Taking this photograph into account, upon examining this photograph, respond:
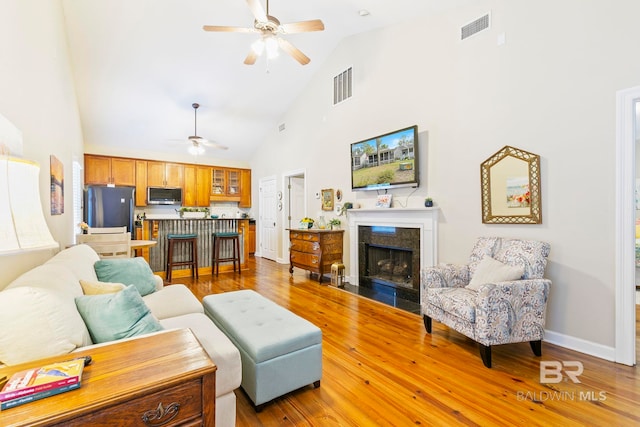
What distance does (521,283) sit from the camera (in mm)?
2295

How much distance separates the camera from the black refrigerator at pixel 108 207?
17.4ft

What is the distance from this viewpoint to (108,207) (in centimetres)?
539

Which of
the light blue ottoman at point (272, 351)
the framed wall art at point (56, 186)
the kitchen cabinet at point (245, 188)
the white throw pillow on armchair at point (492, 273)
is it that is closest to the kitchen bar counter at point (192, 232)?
the framed wall art at point (56, 186)

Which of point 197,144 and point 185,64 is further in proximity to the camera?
point 197,144

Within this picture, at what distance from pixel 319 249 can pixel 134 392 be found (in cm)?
400

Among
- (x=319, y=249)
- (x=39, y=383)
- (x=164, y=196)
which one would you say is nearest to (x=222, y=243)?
(x=319, y=249)

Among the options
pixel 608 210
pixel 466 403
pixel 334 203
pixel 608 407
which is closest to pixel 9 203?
pixel 466 403

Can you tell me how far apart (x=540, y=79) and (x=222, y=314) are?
11.6ft

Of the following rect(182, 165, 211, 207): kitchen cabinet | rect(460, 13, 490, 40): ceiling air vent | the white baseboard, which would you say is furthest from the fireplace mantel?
rect(182, 165, 211, 207): kitchen cabinet

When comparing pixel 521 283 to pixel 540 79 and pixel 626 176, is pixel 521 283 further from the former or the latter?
pixel 540 79

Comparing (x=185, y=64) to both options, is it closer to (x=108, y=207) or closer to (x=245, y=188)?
(x=108, y=207)

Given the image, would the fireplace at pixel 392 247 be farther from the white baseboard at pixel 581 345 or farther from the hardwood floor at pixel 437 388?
the white baseboard at pixel 581 345

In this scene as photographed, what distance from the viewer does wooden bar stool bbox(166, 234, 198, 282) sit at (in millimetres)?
4996

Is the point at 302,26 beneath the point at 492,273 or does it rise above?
above
